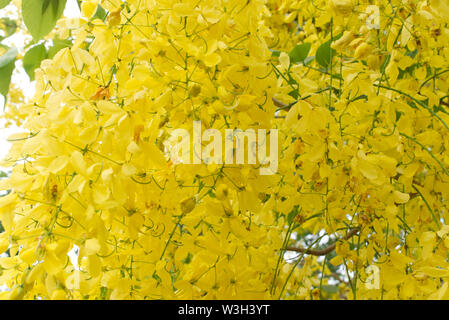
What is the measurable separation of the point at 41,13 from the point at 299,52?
1.71 feet

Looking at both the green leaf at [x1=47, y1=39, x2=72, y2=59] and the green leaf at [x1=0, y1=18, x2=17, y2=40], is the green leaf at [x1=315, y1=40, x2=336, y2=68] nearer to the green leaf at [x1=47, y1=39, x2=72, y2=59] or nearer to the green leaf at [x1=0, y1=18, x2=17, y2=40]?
the green leaf at [x1=47, y1=39, x2=72, y2=59]

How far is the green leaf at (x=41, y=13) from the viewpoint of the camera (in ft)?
2.46

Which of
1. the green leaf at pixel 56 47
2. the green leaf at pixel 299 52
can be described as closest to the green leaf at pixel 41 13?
the green leaf at pixel 56 47

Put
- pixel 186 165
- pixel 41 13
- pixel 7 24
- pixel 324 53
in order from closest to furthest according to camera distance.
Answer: pixel 186 165, pixel 41 13, pixel 324 53, pixel 7 24

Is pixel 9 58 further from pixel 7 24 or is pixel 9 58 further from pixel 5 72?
pixel 7 24

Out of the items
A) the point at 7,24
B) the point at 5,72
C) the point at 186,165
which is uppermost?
the point at 7,24

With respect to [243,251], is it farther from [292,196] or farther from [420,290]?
[420,290]

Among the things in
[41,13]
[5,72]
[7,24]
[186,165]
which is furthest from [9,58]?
[7,24]

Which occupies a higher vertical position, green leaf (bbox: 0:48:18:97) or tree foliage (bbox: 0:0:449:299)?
green leaf (bbox: 0:48:18:97)

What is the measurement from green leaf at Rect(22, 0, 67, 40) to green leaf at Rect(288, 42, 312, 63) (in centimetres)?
47

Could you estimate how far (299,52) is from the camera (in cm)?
91

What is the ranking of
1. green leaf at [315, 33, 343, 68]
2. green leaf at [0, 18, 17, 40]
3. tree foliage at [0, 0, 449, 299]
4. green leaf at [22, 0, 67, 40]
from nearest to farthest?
tree foliage at [0, 0, 449, 299]
green leaf at [22, 0, 67, 40]
green leaf at [315, 33, 343, 68]
green leaf at [0, 18, 17, 40]

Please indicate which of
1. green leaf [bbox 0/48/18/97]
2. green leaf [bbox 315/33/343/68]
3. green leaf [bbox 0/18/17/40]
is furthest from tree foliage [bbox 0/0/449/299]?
green leaf [bbox 0/18/17/40]

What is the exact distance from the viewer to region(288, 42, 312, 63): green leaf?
90cm
